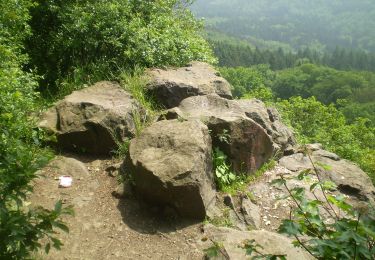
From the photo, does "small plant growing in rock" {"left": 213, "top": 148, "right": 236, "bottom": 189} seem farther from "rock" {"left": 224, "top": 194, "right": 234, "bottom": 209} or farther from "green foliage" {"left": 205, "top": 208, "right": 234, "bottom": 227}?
"green foliage" {"left": 205, "top": 208, "right": 234, "bottom": 227}

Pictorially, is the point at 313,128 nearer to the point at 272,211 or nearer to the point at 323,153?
the point at 323,153

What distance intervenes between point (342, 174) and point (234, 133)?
2.54 metres

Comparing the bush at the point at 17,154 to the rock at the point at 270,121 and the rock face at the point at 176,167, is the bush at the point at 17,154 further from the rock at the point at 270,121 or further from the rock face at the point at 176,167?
the rock at the point at 270,121

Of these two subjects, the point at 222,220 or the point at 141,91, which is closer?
the point at 222,220

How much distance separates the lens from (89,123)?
6691 mm

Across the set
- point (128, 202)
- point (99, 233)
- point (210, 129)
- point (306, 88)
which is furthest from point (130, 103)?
point (306, 88)

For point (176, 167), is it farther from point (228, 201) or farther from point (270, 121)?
point (270, 121)

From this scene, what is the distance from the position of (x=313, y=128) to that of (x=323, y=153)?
1837 centimetres

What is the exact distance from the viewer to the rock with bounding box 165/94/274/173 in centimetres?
674

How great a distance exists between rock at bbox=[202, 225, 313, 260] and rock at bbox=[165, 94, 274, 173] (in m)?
1.87

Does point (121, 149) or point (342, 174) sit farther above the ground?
point (121, 149)

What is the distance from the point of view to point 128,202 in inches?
233

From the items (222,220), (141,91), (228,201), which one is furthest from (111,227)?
(141,91)

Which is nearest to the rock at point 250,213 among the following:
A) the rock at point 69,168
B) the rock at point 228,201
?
the rock at point 228,201
